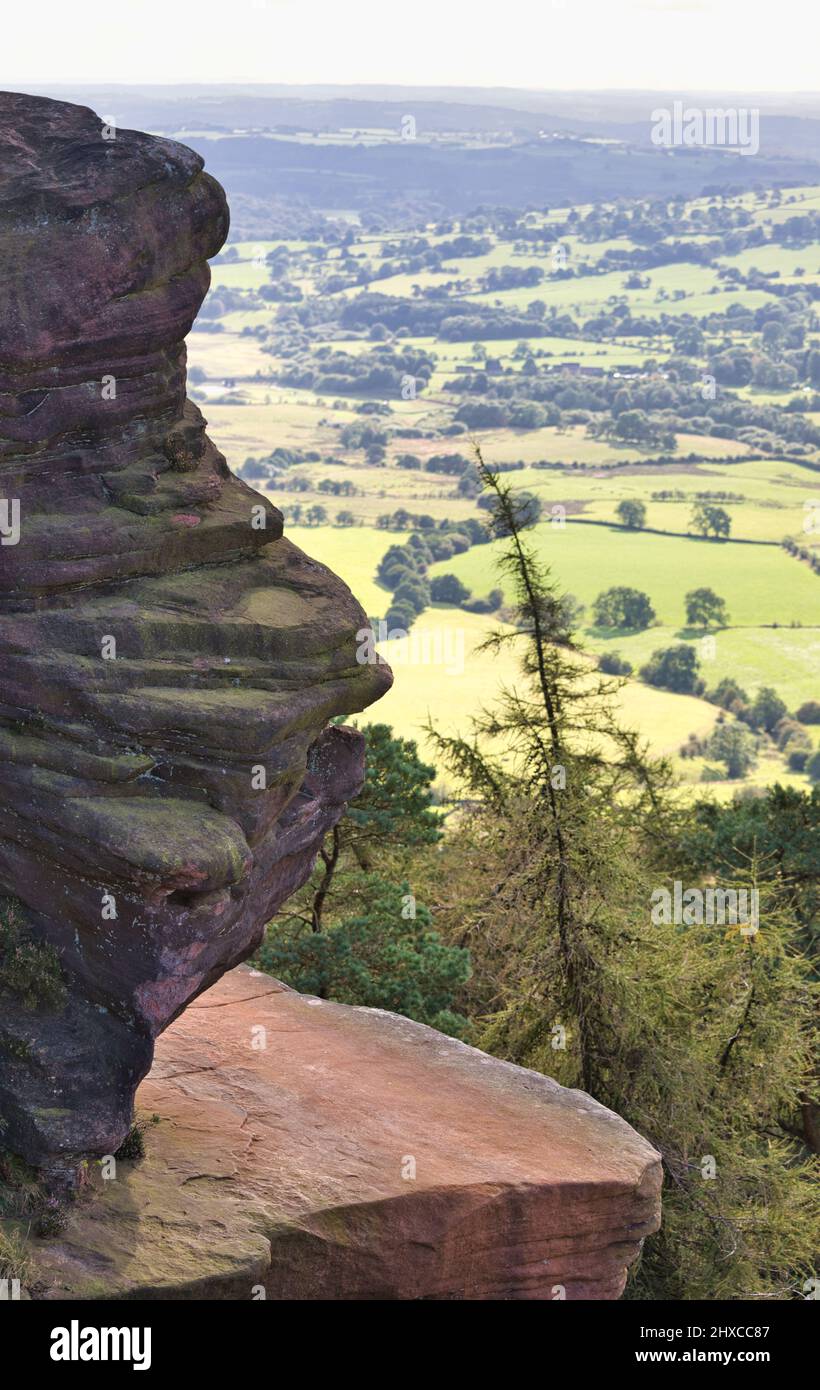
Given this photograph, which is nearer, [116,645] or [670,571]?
[116,645]

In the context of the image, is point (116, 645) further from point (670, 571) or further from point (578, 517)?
point (578, 517)

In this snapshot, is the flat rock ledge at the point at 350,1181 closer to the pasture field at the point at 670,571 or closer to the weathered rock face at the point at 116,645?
the weathered rock face at the point at 116,645

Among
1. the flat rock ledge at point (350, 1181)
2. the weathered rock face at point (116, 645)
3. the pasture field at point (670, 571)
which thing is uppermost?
the weathered rock face at point (116, 645)

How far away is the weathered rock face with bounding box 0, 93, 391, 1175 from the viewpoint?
57.7 ft

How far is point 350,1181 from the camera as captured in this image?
1986 centimetres

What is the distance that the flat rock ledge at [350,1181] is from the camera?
18078 millimetres

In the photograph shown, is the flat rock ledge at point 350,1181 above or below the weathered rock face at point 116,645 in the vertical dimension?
below

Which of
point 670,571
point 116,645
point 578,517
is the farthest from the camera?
point 578,517

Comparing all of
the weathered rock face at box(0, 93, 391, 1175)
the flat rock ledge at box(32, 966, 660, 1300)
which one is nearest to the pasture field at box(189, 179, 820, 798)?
the flat rock ledge at box(32, 966, 660, 1300)

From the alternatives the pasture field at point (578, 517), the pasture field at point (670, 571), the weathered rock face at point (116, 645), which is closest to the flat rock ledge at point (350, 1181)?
the weathered rock face at point (116, 645)

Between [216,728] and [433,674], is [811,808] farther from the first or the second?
[433,674]

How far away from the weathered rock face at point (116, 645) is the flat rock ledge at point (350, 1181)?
149 cm

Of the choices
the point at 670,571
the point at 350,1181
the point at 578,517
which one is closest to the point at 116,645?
the point at 350,1181

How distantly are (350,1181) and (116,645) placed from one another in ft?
25.8
